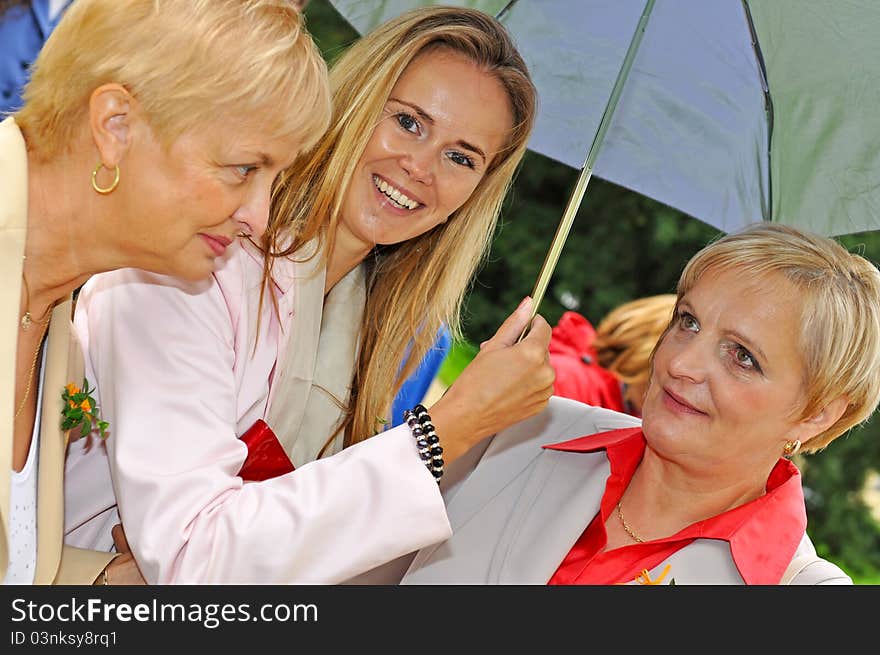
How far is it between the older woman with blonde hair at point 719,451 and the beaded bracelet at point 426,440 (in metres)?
0.42

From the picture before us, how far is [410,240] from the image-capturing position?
290cm

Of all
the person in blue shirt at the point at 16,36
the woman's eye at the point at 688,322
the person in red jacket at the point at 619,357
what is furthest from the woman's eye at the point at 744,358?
the person in blue shirt at the point at 16,36

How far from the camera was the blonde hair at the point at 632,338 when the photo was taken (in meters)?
4.60

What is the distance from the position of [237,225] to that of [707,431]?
3.54 ft

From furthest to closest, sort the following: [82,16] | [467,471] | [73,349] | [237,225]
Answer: [467,471]
[73,349]
[237,225]
[82,16]

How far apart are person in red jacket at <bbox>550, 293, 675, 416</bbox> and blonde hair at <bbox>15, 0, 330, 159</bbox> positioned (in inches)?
108

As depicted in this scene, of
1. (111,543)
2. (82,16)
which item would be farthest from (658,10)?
(111,543)

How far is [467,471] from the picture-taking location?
2.69 meters

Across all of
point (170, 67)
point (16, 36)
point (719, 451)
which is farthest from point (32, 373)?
point (16, 36)

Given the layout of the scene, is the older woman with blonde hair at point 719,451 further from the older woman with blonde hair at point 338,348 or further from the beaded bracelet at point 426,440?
the beaded bracelet at point 426,440

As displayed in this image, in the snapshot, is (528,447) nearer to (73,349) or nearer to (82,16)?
(73,349)

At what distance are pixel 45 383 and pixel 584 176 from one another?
47.2 inches

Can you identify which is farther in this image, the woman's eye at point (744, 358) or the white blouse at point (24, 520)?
the woman's eye at point (744, 358)

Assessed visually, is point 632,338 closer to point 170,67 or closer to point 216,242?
point 216,242
